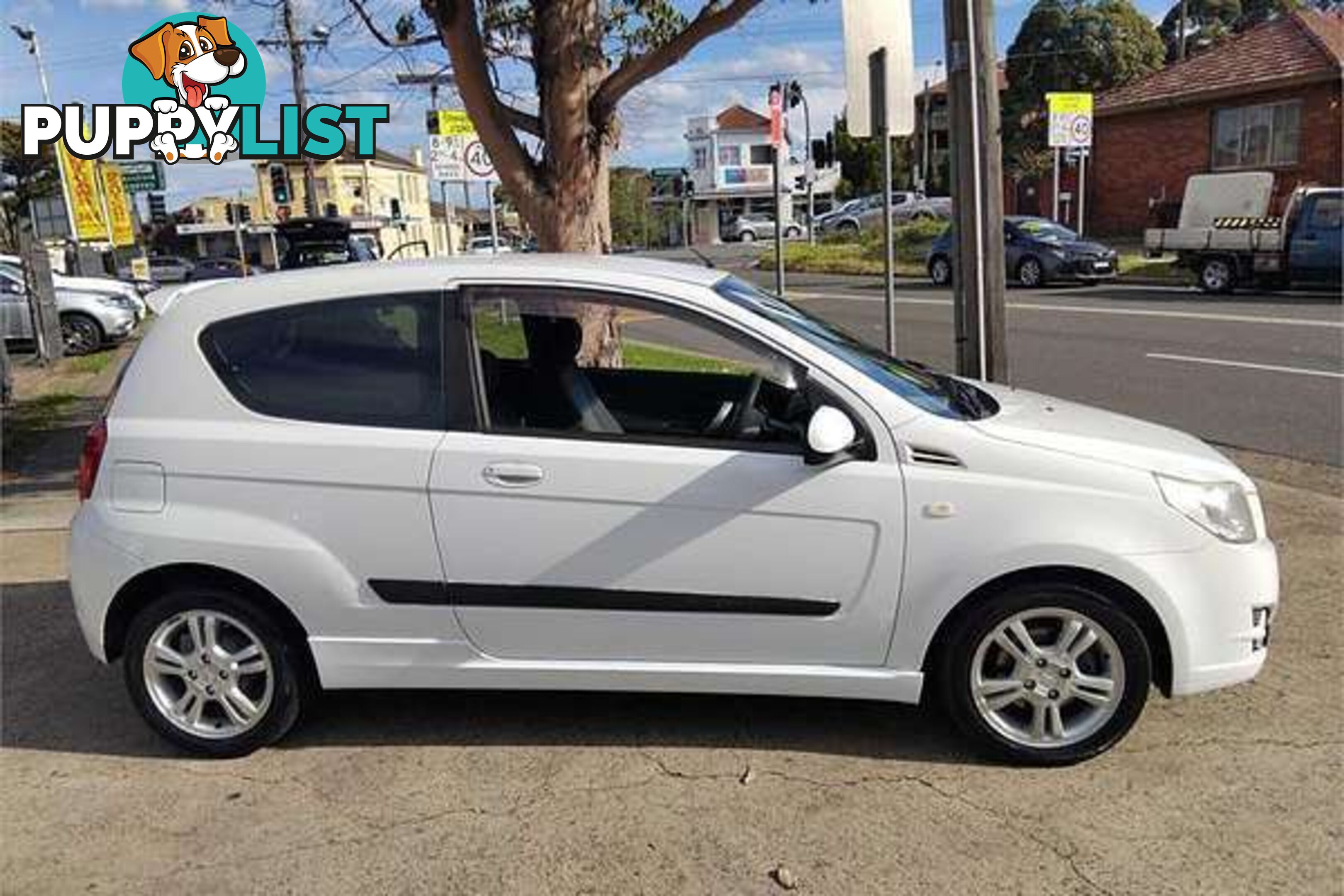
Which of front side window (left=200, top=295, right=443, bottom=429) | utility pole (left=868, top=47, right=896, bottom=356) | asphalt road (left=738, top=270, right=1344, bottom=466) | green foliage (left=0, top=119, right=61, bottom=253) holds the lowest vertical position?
asphalt road (left=738, top=270, right=1344, bottom=466)

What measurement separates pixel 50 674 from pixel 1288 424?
8.40 meters

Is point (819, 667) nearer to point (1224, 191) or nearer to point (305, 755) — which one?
point (305, 755)

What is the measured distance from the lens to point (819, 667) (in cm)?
368

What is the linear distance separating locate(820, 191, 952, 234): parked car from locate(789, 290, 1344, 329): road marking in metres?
16.3

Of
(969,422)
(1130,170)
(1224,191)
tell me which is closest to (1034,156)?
(1130,170)

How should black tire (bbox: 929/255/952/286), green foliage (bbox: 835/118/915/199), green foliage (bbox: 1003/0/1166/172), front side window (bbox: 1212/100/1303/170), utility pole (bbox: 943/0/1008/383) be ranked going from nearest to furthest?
utility pole (bbox: 943/0/1008/383) < black tire (bbox: 929/255/952/286) < front side window (bbox: 1212/100/1303/170) < green foliage (bbox: 1003/0/1166/172) < green foliage (bbox: 835/118/915/199)

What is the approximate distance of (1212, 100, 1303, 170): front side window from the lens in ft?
90.9

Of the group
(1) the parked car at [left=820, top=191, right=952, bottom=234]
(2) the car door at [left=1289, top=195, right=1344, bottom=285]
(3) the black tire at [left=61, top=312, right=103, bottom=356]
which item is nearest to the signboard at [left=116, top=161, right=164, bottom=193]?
(3) the black tire at [left=61, top=312, right=103, bottom=356]

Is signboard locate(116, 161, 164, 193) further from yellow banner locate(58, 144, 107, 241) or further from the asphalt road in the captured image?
the asphalt road

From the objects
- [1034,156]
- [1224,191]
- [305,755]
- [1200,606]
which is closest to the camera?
[1200,606]

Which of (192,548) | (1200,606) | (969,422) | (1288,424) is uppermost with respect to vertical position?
(969,422)

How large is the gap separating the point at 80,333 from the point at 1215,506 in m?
18.2

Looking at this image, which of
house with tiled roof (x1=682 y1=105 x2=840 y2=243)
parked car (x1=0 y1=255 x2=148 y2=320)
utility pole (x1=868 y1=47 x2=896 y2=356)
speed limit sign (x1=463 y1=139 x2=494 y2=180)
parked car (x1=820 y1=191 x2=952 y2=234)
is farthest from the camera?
house with tiled roof (x1=682 y1=105 x2=840 y2=243)

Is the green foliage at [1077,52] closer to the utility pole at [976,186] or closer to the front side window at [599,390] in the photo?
the utility pole at [976,186]
